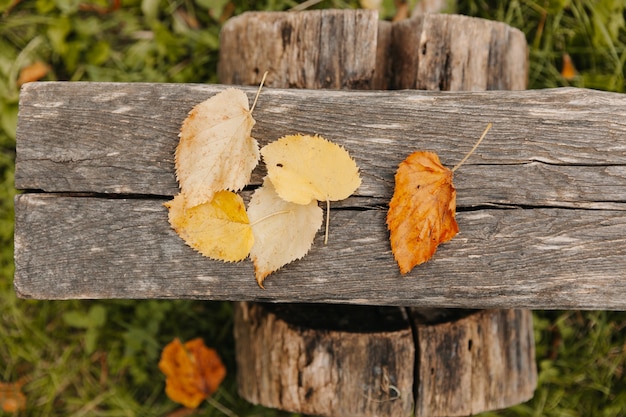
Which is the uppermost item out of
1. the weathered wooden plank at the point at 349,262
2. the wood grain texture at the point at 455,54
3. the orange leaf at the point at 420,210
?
the wood grain texture at the point at 455,54

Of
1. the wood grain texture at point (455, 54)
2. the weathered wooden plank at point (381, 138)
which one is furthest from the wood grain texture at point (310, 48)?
the weathered wooden plank at point (381, 138)

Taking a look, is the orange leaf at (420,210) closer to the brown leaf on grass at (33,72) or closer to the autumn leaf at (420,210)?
the autumn leaf at (420,210)

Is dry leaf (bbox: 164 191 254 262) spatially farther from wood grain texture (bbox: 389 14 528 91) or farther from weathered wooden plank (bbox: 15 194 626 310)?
wood grain texture (bbox: 389 14 528 91)

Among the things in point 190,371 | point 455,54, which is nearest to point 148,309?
point 190,371

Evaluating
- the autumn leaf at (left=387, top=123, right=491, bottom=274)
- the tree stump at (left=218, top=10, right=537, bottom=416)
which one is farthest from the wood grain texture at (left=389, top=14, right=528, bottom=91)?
the autumn leaf at (left=387, top=123, right=491, bottom=274)

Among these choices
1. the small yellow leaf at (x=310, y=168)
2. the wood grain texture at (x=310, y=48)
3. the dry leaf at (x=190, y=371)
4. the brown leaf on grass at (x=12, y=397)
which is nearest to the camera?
the small yellow leaf at (x=310, y=168)

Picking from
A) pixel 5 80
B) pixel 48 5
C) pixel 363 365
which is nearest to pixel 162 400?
pixel 363 365

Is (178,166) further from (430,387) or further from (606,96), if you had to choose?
(606,96)

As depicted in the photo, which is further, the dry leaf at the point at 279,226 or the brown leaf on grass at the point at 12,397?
the brown leaf on grass at the point at 12,397
